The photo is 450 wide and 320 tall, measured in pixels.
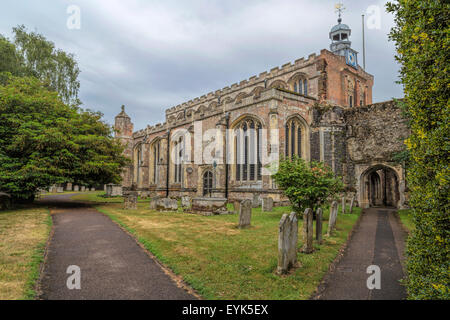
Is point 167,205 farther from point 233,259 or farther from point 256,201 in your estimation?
point 233,259

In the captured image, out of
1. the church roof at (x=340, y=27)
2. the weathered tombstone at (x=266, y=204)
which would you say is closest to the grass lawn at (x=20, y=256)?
the weathered tombstone at (x=266, y=204)

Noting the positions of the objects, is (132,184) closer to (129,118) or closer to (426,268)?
(129,118)

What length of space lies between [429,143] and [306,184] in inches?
263

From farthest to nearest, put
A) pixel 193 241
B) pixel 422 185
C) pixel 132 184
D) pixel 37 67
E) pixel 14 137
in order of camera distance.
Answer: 1. pixel 132 184
2. pixel 37 67
3. pixel 14 137
4. pixel 193 241
5. pixel 422 185

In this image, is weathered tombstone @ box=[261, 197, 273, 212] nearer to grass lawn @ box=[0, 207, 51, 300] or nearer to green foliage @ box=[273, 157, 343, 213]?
green foliage @ box=[273, 157, 343, 213]

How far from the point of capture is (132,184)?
3569 centimetres

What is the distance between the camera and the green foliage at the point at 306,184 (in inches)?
371

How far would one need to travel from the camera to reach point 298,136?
18844 millimetres

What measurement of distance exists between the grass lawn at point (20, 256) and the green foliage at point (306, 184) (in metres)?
7.97

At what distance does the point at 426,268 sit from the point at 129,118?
40.6m

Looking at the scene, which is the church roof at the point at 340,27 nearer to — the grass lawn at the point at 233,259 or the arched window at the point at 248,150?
the arched window at the point at 248,150

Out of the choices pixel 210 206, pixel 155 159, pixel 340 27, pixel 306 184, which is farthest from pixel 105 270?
pixel 340 27

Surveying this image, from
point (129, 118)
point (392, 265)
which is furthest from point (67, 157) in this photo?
point (129, 118)

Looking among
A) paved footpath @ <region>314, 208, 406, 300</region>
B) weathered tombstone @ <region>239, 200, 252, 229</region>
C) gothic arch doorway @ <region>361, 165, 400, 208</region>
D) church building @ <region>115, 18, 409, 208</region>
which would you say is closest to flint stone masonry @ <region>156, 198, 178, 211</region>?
church building @ <region>115, 18, 409, 208</region>
